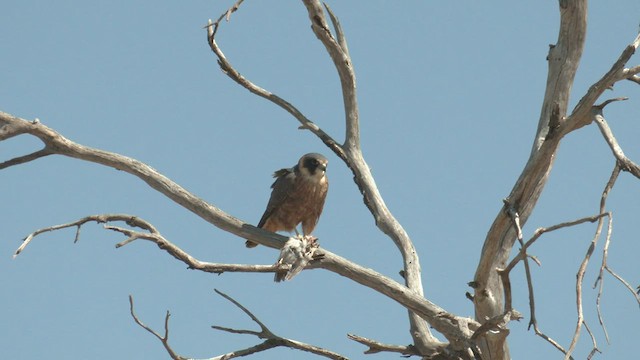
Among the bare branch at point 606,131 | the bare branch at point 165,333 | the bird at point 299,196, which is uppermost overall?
the bird at point 299,196

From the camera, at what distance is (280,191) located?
776 centimetres

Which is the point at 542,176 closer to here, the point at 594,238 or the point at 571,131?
the point at 571,131

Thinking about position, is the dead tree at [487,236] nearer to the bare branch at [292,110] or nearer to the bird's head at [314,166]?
the bare branch at [292,110]

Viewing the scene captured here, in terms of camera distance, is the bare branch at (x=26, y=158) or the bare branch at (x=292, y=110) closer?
the bare branch at (x=26, y=158)

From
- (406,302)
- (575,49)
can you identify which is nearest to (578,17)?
(575,49)

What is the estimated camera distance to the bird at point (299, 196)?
7656mm

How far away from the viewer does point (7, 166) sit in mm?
5277

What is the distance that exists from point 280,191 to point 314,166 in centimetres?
39

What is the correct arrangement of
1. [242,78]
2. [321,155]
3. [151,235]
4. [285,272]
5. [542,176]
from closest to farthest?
1. [151,235]
2. [285,272]
3. [542,176]
4. [242,78]
5. [321,155]

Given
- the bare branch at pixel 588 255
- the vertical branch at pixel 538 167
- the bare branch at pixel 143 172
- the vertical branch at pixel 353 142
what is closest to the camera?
the bare branch at pixel 588 255

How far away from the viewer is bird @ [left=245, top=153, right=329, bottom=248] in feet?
25.1

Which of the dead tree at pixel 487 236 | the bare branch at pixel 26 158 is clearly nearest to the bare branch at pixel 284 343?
the dead tree at pixel 487 236

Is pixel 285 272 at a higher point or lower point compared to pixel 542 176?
lower

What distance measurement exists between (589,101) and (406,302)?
162 cm
